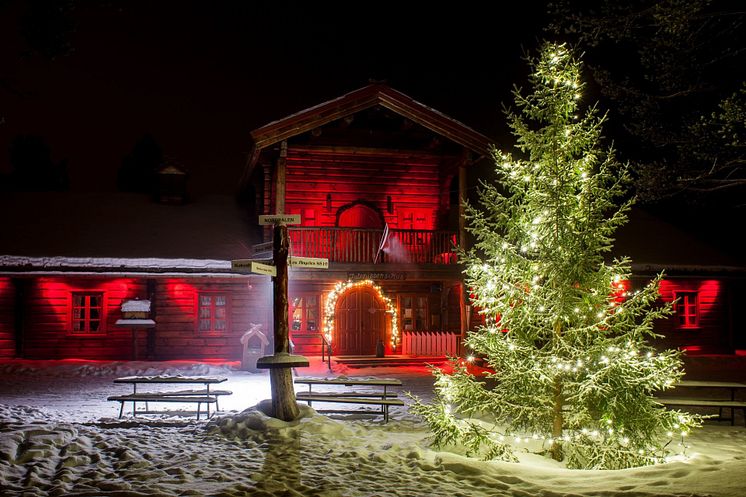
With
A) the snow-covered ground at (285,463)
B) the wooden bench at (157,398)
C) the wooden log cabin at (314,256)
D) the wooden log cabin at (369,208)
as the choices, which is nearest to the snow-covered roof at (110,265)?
the wooden log cabin at (314,256)

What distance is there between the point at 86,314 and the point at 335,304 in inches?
322

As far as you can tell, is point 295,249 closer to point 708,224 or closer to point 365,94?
point 365,94

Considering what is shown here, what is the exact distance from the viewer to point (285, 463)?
7215mm

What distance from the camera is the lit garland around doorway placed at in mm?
20125

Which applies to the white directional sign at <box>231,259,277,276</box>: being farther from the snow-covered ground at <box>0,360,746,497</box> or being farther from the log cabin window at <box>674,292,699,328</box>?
the log cabin window at <box>674,292,699,328</box>

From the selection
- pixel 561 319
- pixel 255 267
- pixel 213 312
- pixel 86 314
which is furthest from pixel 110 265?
pixel 561 319

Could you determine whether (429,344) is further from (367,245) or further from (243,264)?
(243,264)

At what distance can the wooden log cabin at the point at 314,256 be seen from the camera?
18.3m

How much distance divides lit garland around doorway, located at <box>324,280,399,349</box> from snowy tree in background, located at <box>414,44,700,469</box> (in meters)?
12.0

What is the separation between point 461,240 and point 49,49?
484 inches

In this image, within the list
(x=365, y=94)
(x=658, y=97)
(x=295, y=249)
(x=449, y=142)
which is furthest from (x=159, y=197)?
(x=658, y=97)

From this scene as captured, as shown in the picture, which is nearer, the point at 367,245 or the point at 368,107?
the point at 367,245

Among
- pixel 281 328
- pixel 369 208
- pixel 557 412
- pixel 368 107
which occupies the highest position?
pixel 368 107

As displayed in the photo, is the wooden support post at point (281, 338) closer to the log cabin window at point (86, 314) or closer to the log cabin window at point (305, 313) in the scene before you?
the log cabin window at point (305, 313)
